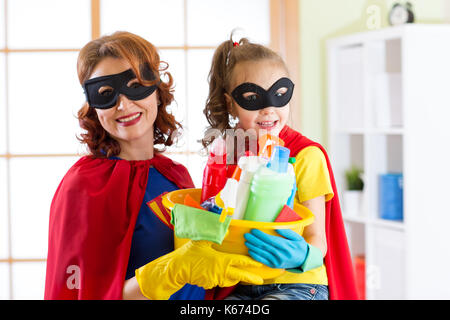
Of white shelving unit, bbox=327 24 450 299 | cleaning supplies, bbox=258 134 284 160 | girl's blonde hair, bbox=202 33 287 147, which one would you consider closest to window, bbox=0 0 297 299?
white shelving unit, bbox=327 24 450 299

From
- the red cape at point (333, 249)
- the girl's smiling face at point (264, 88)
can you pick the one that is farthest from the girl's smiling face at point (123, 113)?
the red cape at point (333, 249)

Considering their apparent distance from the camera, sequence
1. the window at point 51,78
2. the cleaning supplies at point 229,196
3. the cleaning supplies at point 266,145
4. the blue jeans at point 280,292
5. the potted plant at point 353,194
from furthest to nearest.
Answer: the window at point 51,78 → the potted plant at point 353,194 → the blue jeans at point 280,292 → the cleaning supplies at point 266,145 → the cleaning supplies at point 229,196

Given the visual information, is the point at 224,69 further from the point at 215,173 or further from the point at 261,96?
the point at 215,173

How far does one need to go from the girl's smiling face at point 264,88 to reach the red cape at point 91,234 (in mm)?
298

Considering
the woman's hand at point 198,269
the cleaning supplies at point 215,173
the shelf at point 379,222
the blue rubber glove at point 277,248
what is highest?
the cleaning supplies at point 215,173

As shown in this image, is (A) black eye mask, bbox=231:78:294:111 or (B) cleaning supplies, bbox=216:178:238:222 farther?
(A) black eye mask, bbox=231:78:294:111

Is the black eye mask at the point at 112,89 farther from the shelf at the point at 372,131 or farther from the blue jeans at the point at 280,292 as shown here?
the shelf at the point at 372,131

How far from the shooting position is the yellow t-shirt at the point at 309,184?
115cm

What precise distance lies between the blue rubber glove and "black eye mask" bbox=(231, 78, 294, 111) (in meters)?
0.35

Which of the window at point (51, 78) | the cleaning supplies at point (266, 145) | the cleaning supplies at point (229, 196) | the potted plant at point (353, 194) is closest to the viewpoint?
the cleaning supplies at point (229, 196)

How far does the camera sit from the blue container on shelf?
7.95 ft

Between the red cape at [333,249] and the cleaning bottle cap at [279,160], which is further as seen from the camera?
the red cape at [333,249]

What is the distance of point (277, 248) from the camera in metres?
0.93

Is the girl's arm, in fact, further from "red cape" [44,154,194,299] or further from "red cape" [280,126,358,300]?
"red cape" [44,154,194,299]
